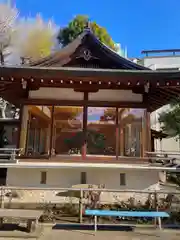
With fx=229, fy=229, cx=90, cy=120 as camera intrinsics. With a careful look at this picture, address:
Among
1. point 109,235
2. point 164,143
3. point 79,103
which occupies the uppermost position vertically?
point 79,103

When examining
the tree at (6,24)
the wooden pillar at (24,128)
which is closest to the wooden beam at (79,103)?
the wooden pillar at (24,128)

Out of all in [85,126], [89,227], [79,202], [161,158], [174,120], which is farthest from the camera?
[174,120]

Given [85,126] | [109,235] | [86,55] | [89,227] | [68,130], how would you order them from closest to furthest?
1. [109,235]
2. [89,227]
3. [85,126]
4. [68,130]
5. [86,55]

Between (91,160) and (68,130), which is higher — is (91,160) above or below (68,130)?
below

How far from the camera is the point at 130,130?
788 centimetres

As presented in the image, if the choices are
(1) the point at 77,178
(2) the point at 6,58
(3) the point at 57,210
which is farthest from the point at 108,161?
(2) the point at 6,58

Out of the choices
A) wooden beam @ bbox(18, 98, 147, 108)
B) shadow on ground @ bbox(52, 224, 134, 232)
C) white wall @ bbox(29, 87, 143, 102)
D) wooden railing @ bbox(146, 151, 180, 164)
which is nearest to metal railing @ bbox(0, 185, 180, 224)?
shadow on ground @ bbox(52, 224, 134, 232)

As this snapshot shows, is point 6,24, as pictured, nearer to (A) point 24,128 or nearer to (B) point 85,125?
(A) point 24,128

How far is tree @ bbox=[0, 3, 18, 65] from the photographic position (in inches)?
725

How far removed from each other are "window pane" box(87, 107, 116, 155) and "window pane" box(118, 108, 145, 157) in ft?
0.86

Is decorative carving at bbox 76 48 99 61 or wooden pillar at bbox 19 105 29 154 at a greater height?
decorative carving at bbox 76 48 99 61

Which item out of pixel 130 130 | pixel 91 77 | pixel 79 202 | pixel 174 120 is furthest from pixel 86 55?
pixel 174 120

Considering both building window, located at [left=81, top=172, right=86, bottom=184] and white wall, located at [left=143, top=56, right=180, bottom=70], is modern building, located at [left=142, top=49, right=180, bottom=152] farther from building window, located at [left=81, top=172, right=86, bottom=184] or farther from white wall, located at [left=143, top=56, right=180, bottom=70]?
building window, located at [left=81, top=172, right=86, bottom=184]

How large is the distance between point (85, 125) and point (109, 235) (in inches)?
150
